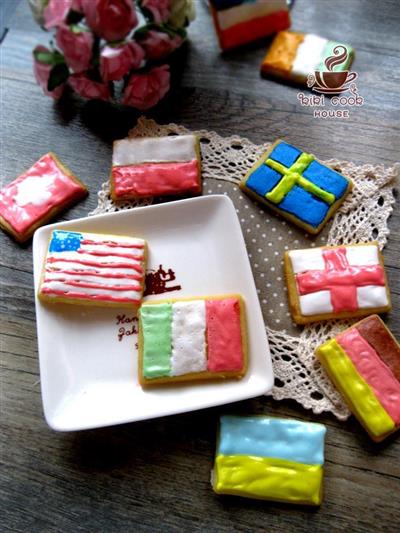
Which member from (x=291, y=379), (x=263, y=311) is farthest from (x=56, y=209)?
(x=291, y=379)

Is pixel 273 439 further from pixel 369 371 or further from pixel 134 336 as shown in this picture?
pixel 134 336

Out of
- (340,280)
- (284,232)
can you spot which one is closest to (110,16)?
(284,232)

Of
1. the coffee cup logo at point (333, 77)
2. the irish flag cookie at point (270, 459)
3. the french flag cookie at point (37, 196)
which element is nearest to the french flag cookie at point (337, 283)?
the irish flag cookie at point (270, 459)

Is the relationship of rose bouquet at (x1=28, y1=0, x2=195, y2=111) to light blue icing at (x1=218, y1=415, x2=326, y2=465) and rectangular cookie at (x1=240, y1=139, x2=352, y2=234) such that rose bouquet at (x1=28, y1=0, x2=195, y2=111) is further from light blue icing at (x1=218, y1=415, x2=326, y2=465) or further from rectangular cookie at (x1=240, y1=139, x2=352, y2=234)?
light blue icing at (x1=218, y1=415, x2=326, y2=465)

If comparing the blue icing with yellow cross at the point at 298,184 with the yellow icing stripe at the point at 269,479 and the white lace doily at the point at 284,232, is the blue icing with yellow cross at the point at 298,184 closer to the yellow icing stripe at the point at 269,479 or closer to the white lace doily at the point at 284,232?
the white lace doily at the point at 284,232

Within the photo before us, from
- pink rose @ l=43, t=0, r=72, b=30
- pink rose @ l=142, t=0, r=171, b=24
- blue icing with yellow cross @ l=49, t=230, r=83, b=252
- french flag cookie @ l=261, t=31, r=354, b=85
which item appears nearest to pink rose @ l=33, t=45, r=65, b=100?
pink rose @ l=43, t=0, r=72, b=30
